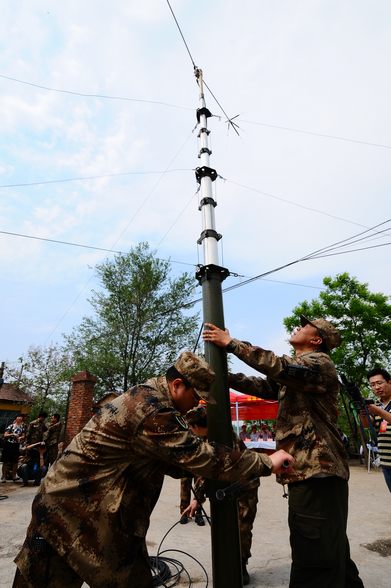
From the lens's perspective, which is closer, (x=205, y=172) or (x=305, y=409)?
(x=305, y=409)

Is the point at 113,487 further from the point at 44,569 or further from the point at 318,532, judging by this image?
the point at 318,532

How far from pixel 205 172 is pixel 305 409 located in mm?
2406

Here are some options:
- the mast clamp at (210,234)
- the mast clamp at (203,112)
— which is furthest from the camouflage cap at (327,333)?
the mast clamp at (203,112)

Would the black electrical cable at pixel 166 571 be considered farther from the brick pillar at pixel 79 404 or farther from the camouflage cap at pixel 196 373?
the brick pillar at pixel 79 404

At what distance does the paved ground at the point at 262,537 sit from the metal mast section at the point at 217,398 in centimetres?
149

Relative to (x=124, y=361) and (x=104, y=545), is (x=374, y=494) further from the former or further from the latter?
(x=124, y=361)

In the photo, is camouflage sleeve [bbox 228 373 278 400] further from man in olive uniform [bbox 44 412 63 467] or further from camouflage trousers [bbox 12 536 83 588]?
man in olive uniform [bbox 44 412 63 467]

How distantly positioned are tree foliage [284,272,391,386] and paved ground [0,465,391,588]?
8.74m

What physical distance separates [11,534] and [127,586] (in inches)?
172

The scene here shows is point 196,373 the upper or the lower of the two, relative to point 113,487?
upper

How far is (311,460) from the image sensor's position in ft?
8.43

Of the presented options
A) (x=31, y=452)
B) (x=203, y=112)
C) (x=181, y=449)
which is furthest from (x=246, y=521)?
(x=31, y=452)

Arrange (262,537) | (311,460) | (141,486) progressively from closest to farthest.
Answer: (141,486) < (311,460) < (262,537)

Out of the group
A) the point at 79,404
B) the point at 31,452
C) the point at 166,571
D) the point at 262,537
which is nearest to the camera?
the point at 166,571
